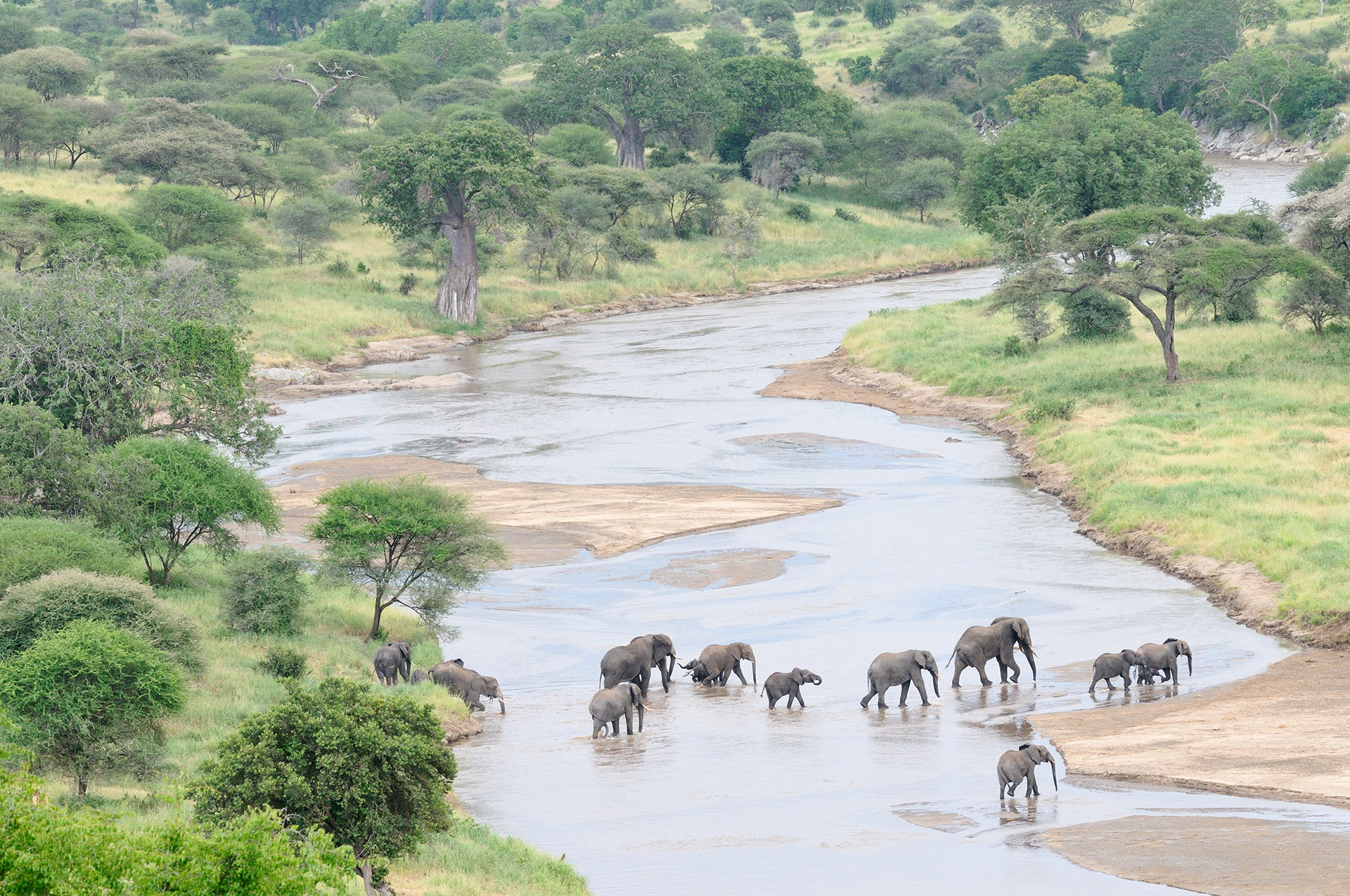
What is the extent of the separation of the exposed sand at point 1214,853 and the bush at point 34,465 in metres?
16.3

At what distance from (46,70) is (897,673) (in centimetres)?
7425

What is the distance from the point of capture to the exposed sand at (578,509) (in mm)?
28344

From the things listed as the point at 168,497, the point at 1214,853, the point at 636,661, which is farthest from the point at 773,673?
the point at 168,497

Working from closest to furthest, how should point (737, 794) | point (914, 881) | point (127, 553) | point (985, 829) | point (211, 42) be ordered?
1. point (914, 881)
2. point (985, 829)
3. point (737, 794)
4. point (127, 553)
5. point (211, 42)

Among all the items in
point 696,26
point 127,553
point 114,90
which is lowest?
point 127,553

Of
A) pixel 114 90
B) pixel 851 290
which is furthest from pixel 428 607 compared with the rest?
pixel 114 90

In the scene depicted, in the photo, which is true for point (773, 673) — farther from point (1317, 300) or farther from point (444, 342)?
point (444, 342)

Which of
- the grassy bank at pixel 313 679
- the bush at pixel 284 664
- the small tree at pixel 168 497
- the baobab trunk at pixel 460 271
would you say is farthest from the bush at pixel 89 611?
the baobab trunk at pixel 460 271

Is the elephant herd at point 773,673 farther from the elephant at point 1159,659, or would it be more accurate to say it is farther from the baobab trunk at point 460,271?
the baobab trunk at point 460,271

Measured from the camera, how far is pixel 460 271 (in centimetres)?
5994

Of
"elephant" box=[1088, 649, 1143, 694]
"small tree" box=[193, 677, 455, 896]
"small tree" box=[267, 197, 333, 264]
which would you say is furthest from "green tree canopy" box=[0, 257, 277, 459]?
"small tree" box=[267, 197, 333, 264]

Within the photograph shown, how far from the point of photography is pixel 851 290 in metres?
72.3

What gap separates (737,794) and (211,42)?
92.4 metres

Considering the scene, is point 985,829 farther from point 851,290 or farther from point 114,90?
point 114,90
